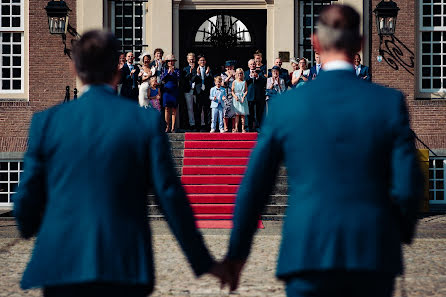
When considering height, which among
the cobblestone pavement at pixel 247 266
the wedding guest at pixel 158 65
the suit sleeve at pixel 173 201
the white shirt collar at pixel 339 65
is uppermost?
the wedding guest at pixel 158 65

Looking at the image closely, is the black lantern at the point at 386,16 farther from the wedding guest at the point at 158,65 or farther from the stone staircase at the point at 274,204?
the wedding guest at the point at 158,65

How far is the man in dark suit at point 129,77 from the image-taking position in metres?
18.4

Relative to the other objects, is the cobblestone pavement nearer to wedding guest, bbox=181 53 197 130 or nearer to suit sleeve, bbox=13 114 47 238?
suit sleeve, bbox=13 114 47 238

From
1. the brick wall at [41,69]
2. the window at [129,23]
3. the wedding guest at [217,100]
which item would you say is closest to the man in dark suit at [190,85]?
the wedding guest at [217,100]

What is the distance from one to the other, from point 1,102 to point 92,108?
1737 cm

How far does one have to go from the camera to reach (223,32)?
22219 mm

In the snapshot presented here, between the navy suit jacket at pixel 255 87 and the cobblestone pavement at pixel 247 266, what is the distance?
16.3 ft

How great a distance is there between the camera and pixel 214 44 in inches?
870

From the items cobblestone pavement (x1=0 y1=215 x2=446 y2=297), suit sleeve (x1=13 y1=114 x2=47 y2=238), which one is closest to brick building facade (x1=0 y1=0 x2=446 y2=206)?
cobblestone pavement (x1=0 y1=215 x2=446 y2=297)

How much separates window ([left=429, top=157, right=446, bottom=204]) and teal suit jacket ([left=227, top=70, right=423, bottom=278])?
55.2ft

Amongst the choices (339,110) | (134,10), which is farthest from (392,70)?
(339,110)

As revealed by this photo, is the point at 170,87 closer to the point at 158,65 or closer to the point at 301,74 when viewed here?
the point at 158,65

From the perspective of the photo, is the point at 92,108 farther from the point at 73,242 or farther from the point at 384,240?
the point at 384,240

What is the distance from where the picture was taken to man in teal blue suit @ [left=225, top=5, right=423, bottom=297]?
3.44 metres
